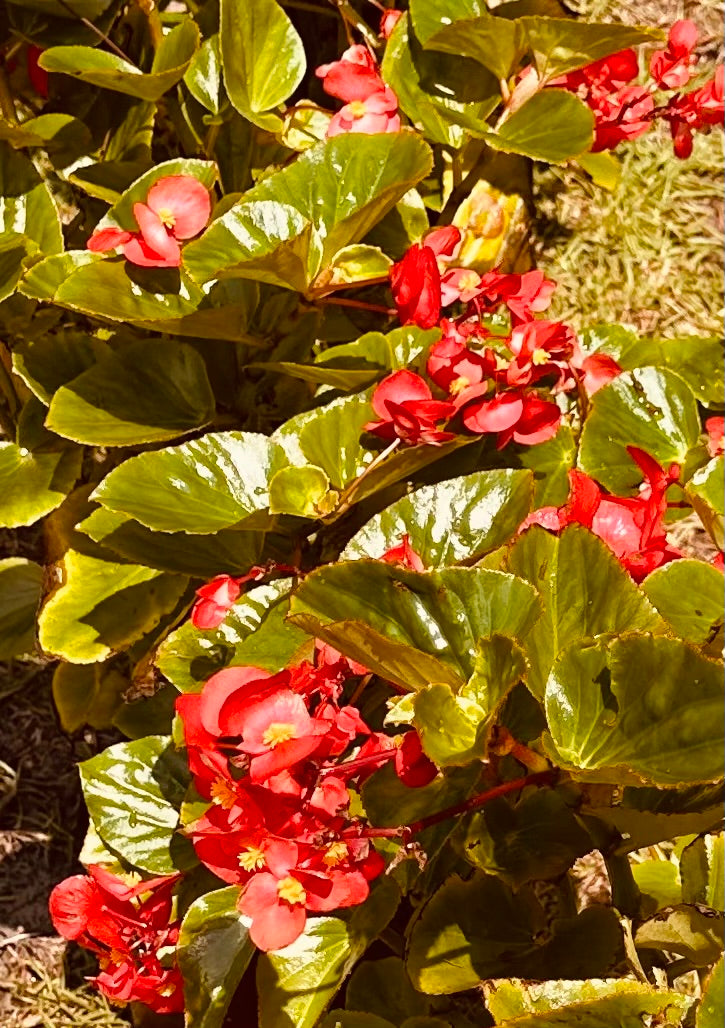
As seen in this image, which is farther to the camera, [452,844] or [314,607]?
[452,844]

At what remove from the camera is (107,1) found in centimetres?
115

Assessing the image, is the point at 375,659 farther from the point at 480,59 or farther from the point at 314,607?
the point at 480,59

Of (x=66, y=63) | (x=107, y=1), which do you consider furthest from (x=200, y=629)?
(x=107, y=1)

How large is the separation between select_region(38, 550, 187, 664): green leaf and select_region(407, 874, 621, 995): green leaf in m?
0.36

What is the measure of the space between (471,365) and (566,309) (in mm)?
725

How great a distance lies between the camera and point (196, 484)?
87 centimetres

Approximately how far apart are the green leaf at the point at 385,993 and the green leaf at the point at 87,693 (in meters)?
0.38

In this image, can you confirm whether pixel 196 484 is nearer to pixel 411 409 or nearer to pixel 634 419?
pixel 411 409

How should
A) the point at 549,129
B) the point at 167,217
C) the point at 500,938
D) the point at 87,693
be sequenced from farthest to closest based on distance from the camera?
the point at 87,693 < the point at 549,129 < the point at 167,217 < the point at 500,938

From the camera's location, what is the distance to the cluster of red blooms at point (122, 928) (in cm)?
76

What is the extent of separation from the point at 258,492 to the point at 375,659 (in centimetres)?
29

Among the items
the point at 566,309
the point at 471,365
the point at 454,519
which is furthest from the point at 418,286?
the point at 566,309

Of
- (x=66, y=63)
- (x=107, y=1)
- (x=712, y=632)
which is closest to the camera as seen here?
(x=712, y=632)

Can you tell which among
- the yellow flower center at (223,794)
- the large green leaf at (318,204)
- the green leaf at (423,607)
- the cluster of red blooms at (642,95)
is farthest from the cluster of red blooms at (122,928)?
the cluster of red blooms at (642,95)
